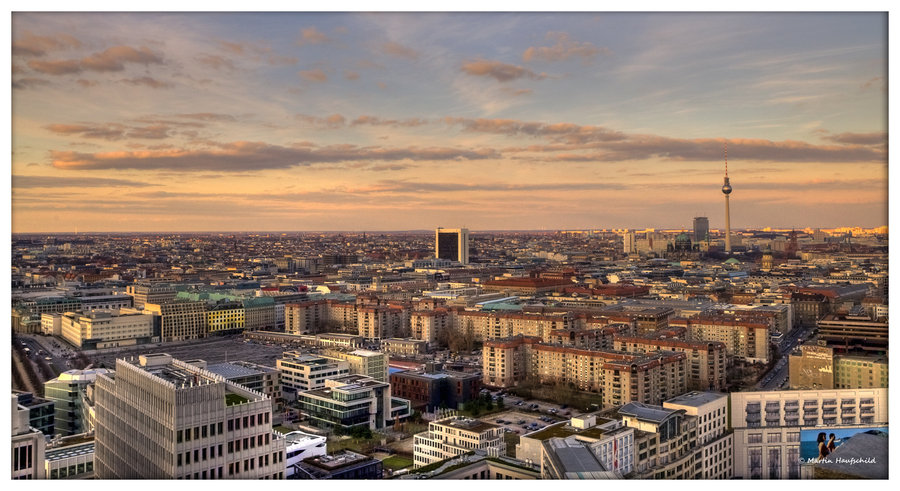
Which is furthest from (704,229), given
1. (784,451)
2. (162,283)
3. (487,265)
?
(784,451)

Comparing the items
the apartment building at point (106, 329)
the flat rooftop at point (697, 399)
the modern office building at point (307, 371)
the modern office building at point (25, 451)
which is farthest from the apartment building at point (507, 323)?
the modern office building at point (25, 451)

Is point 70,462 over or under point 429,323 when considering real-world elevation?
over

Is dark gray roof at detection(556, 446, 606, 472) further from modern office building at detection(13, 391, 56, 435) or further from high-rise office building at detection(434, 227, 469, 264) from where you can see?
high-rise office building at detection(434, 227, 469, 264)

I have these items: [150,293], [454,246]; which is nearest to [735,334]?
[150,293]

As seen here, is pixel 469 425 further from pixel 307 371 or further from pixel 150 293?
pixel 150 293

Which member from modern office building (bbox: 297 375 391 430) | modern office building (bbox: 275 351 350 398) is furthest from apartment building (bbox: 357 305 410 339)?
modern office building (bbox: 297 375 391 430)
